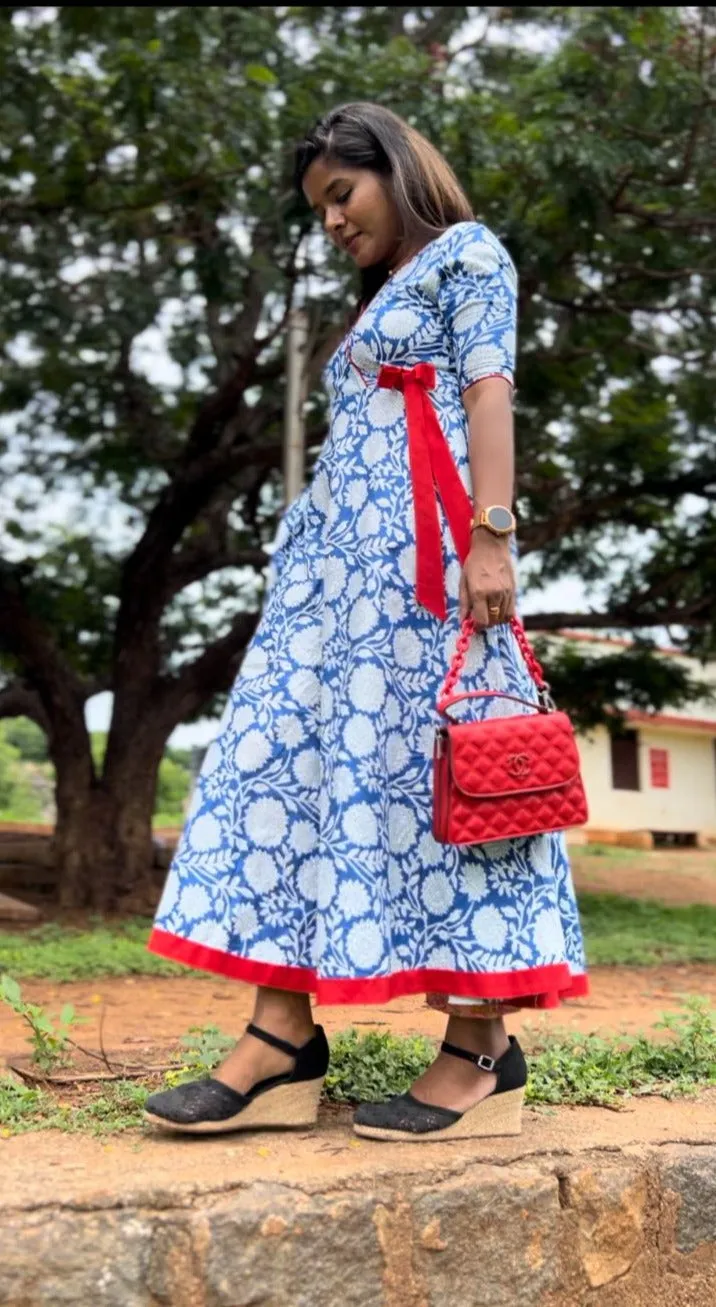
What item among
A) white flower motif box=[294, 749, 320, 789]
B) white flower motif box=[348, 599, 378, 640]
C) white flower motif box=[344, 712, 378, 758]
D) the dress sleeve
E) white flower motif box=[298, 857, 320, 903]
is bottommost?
white flower motif box=[298, 857, 320, 903]

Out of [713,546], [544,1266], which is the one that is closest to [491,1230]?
[544,1266]

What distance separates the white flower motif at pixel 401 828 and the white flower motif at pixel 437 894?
0.24 feet

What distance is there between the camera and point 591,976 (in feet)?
24.2

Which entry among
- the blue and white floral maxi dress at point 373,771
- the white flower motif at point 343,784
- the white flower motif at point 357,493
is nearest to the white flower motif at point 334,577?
the blue and white floral maxi dress at point 373,771

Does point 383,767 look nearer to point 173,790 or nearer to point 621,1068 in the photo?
point 621,1068

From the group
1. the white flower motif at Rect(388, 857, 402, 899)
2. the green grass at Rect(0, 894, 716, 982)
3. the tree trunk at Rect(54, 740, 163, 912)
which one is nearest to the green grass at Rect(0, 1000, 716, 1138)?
the white flower motif at Rect(388, 857, 402, 899)

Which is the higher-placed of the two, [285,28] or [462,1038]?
[285,28]

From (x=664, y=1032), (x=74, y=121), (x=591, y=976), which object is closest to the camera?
(x=664, y=1032)

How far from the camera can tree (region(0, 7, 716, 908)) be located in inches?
295

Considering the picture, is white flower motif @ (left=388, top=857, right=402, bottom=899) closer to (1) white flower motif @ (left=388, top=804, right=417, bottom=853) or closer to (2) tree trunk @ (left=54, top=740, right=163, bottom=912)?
(1) white flower motif @ (left=388, top=804, right=417, bottom=853)

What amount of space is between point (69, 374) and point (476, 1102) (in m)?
7.71

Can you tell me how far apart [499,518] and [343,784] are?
55cm

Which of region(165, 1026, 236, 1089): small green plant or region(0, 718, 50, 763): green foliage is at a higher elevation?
region(0, 718, 50, 763): green foliage

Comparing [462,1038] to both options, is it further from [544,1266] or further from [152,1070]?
[152,1070]
